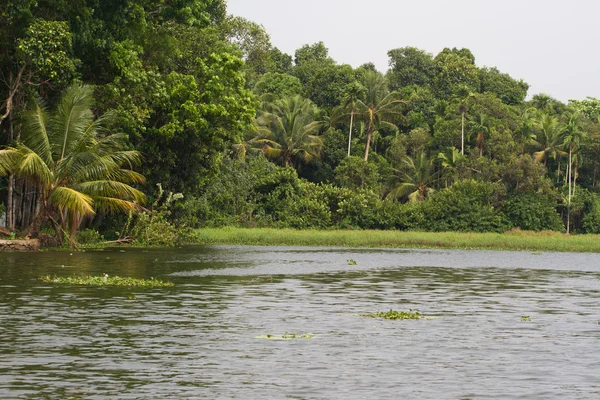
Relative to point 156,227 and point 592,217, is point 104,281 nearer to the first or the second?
point 156,227

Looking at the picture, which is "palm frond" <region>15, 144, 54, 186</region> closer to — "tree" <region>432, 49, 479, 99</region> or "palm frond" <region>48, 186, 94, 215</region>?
"palm frond" <region>48, 186, 94, 215</region>

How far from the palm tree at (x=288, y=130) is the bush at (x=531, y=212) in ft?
56.5

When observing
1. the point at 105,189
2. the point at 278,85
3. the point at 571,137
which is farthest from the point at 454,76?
the point at 105,189

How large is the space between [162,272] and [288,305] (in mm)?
9350

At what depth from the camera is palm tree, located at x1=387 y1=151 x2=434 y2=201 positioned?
76.9 m

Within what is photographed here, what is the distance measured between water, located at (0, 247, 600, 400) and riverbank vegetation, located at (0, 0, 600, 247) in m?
10.6

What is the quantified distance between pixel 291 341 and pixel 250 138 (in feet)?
215

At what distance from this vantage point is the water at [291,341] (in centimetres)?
1091

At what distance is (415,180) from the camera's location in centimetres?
7856

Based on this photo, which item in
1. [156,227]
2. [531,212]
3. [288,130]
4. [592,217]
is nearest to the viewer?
[156,227]

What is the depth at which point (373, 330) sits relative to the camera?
16078 mm

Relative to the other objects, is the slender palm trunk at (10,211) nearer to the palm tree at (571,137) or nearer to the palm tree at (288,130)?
the palm tree at (288,130)

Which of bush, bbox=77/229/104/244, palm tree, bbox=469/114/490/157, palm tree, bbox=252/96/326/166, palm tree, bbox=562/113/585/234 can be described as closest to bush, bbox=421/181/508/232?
palm tree, bbox=469/114/490/157

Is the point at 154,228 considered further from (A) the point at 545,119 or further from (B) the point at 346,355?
(A) the point at 545,119
